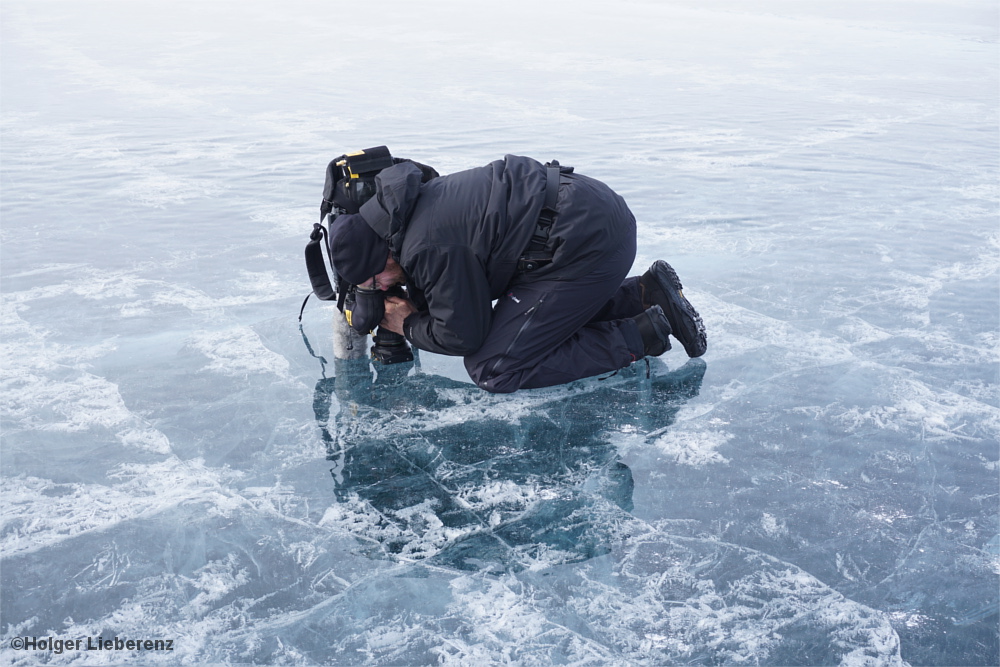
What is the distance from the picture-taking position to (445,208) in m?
3.15

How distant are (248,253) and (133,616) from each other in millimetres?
3093

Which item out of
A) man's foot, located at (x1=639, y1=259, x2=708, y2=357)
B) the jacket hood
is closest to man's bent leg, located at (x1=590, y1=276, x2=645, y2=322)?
man's foot, located at (x1=639, y1=259, x2=708, y2=357)

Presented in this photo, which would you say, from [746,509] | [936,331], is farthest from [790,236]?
[746,509]

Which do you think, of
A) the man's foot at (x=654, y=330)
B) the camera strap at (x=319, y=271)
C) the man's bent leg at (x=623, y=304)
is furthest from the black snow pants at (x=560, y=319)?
the camera strap at (x=319, y=271)

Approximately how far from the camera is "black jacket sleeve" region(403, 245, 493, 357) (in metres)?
3.15

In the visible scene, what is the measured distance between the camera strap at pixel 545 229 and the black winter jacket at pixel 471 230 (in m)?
0.03

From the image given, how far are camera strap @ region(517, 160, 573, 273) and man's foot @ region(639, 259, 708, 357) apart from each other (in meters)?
0.67

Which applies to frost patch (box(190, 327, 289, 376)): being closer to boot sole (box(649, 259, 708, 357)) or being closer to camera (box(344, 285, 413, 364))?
camera (box(344, 285, 413, 364))

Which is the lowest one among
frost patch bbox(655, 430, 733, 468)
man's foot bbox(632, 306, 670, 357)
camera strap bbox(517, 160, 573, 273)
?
frost patch bbox(655, 430, 733, 468)

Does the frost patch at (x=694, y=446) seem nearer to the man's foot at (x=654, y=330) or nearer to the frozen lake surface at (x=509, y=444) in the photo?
the frozen lake surface at (x=509, y=444)

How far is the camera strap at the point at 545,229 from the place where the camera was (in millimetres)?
3246

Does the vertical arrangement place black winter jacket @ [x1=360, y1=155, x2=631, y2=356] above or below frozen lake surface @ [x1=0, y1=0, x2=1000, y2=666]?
above

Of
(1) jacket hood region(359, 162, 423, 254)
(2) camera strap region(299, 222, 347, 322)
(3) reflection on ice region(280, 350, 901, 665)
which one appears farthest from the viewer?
(2) camera strap region(299, 222, 347, 322)

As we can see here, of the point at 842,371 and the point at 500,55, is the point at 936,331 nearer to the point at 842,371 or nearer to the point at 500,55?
the point at 842,371
